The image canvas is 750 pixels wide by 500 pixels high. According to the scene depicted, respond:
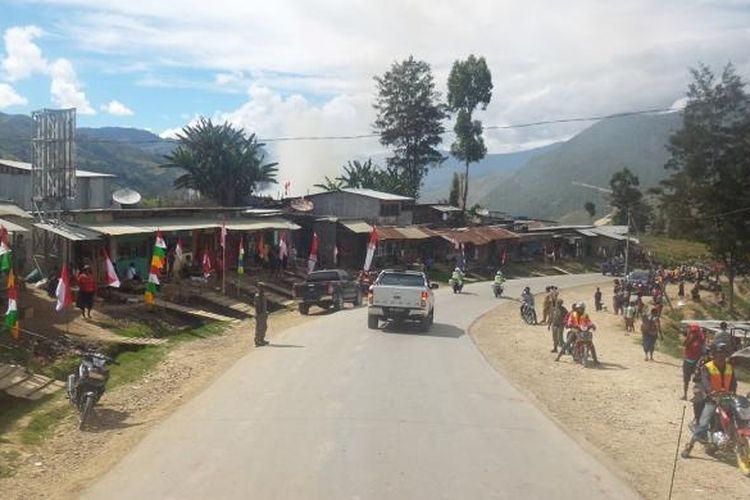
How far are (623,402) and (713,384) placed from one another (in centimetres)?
371

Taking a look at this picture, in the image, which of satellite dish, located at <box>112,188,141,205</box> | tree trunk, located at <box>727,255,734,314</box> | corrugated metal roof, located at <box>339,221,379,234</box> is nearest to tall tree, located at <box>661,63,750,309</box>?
tree trunk, located at <box>727,255,734,314</box>

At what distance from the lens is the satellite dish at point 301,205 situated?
51.0 m

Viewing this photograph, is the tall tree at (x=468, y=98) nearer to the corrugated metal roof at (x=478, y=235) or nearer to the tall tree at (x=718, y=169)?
the corrugated metal roof at (x=478, y=235)

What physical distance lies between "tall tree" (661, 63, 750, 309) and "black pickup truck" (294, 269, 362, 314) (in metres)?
28.2

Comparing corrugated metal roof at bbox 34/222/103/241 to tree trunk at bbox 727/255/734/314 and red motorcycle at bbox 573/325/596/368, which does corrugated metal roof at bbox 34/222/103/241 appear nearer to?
red motorcycle at bbox 573/325/596/368

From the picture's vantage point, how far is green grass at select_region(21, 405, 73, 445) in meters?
10.8

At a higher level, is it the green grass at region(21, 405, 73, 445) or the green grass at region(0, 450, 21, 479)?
the green grass at region(0, 450, 21, 479)

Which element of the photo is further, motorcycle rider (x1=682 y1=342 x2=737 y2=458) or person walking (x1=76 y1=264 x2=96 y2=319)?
person walking (x1=76 y1=264 x2=96 y2=319)

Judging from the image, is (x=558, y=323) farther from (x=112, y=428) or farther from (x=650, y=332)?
(x=112, y=428)

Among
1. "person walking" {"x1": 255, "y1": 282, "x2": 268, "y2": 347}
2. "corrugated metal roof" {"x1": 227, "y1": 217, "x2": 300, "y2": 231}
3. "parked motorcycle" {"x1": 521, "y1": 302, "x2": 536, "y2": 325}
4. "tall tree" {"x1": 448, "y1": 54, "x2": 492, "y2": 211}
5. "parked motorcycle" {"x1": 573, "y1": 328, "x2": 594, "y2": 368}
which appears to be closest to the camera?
"parked motorcycle" {"x1": 573, "y1": 328, "x2": 594, "y2": 368}

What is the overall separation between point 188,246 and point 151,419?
74.5ft

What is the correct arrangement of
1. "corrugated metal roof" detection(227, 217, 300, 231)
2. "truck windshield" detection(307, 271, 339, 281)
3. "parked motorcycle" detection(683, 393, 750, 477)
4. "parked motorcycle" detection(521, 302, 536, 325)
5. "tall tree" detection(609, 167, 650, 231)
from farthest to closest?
"tall tree" detection(609, 167, 650, 231) → "corrugated metal roof" detection(227, 217, 300, 231) → "truck windshield" detection(307, 271, 339, 281) → "parked motorcycle" detection(521, 302, 536, 325) → "parked motorcycle" detection(683, 393, 750, 477)

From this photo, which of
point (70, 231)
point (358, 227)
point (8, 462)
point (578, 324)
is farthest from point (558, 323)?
point (358, 227)

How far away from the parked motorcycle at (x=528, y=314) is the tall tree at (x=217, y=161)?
28.8m
